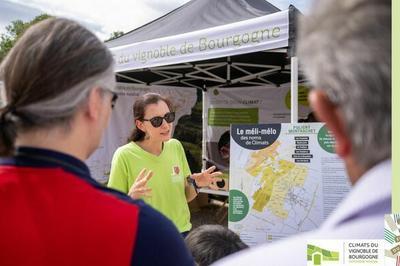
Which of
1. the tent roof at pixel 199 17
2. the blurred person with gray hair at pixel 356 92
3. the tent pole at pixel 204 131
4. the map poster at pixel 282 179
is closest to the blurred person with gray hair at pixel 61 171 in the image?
the blurred person with gray hair at pixel 356 92

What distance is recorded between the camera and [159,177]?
1.99 meters

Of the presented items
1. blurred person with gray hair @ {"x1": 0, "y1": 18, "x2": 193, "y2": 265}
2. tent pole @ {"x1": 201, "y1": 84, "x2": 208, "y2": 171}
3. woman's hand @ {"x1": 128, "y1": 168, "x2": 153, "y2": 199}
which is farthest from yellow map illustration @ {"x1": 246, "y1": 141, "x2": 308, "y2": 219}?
tent pole @ {"x1": 201, "y1": 84, "x2": 208, "y2": 171}

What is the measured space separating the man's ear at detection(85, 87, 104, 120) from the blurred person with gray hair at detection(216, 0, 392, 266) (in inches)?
15.8

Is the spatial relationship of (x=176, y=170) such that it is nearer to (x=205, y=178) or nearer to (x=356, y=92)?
(x=205, y=178)

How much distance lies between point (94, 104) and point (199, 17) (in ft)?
11.8

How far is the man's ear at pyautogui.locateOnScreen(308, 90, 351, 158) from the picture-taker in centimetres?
45

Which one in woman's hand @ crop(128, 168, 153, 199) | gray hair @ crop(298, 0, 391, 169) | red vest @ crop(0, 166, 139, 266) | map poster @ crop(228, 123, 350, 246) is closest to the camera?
gray hair @ crop(298, 0, 391, 169)

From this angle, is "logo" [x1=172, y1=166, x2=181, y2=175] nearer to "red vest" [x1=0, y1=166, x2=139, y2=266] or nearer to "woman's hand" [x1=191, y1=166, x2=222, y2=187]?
"woman's hand" [x1=191, y1=166, x2=222, y2=187]

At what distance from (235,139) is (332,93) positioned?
5.92 ft

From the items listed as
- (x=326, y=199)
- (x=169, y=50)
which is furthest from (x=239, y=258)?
(x=169, y=50)

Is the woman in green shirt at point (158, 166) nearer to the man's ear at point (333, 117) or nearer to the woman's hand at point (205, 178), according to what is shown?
the woman's hand at point (205, 178)

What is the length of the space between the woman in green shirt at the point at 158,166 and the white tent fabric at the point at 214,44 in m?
0.70

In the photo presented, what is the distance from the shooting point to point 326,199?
6.15 feet

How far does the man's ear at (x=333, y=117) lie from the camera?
1.46 ft
